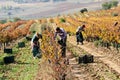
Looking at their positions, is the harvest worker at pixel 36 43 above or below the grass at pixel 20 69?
above

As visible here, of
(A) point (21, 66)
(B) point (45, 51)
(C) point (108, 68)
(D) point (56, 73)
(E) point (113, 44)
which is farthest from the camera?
(E) point (113, 44)

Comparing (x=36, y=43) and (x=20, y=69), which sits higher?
(x=36, y=43)

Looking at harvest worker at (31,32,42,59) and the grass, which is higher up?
harvest worker at (31,32,42,59)

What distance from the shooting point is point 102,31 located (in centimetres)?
3022

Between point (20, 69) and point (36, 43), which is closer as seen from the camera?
point (20, 69)

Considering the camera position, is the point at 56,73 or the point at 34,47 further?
the point at 34,47

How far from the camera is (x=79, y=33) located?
30.3 m

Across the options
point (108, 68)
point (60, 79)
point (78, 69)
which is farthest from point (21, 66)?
point (60, 79)

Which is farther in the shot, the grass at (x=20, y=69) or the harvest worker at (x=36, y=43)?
the harvest worker at (x=36, y=43)

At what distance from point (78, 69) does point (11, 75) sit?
139 inches

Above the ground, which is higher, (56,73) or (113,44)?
(56,73)

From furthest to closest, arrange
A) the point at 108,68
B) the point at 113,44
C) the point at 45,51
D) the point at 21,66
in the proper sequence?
1. the point at 113,44
2. the point at 21,66
3. the point at 108,68
4. the point at 45,51

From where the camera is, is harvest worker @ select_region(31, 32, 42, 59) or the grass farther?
harvest worker @ select_region(31, 32, 42, 59)

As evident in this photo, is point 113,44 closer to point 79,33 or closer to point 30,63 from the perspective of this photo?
point 79,33
